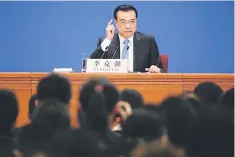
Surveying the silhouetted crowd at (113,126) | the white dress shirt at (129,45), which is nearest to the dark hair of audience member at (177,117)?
the silhouetted crowd at (113,126)

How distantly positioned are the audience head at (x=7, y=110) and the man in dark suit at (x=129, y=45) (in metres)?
2.53

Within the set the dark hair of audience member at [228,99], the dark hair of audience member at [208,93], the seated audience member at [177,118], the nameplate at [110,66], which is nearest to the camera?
the seated audience member at [177,118]

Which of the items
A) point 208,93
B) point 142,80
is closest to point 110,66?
point 142,80

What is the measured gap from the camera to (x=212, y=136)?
2.25 ft

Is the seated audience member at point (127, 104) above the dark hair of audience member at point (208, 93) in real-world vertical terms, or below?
below

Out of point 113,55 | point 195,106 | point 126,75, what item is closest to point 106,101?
point 195,106

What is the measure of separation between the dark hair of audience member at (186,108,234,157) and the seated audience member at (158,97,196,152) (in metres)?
0.02

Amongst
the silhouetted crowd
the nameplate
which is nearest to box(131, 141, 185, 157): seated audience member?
the silhouetted crowd

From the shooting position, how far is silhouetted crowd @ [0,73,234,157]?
2.26 feet

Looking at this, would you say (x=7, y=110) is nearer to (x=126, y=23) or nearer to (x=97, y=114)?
(x=97, y=114)

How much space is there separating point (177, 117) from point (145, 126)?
0.07 m

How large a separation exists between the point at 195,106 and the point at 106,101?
16cm

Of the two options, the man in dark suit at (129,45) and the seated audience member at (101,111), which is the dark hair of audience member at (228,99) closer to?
the seated audience member at (101,111)

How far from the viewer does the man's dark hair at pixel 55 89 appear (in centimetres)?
89
